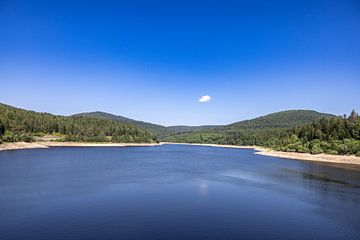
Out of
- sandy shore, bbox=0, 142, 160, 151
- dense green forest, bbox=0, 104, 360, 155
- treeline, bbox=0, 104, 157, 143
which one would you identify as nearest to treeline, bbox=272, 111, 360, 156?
dense green forest, bbox=0, 104, 360, 155

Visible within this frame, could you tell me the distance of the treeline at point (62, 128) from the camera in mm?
104037

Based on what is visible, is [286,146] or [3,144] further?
[286,146]

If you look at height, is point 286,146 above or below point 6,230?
above

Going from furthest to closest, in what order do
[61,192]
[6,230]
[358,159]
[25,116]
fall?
[25,116] → [358,159] → [61,192] → [6,230]

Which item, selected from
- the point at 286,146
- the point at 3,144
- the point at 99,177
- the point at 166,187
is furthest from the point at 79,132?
the point at 166,187

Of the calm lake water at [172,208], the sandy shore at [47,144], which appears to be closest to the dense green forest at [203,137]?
the sandy shore at [47,144]

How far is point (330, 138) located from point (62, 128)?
102994 mm

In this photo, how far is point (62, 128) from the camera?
12569 cm

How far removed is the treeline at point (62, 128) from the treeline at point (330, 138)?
77761 mm

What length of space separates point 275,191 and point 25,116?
4496 inches

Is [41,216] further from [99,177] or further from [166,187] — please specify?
[99,177]

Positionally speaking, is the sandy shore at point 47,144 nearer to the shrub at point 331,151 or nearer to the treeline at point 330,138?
the treeline at point 330,138

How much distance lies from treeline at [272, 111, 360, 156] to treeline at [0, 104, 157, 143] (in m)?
77.8

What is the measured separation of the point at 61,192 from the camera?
28516 mm
